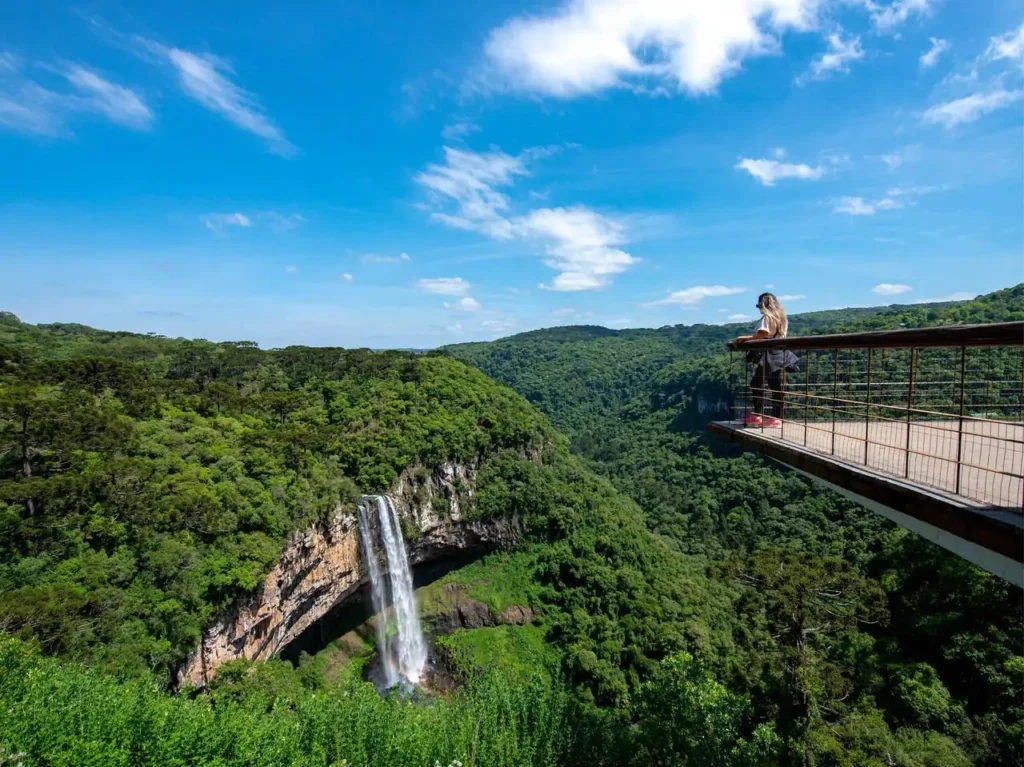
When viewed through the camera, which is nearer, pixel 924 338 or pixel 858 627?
pixel 924 338

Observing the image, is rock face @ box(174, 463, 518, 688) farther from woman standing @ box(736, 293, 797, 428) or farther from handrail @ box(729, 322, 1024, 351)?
handrail @ box(729, 322, 1024, 351)

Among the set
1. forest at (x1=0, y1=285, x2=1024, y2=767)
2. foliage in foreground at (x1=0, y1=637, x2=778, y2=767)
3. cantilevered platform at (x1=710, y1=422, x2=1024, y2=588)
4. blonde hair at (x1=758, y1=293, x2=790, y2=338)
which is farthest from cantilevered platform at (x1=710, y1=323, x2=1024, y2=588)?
foliage in foreground at (x1=0, y1=637, x2=778, y2=767)

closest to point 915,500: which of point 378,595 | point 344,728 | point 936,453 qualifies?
point 936,453

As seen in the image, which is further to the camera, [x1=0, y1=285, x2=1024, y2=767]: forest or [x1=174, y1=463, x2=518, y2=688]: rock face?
[x1=174, y1=463, x2=518, y2=688]: rock face

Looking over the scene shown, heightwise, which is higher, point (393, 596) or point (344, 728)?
point (344, 728)

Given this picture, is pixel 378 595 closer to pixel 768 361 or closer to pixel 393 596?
pixel 393 596

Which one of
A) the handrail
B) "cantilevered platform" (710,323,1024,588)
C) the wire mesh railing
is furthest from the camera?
the wire mesh railing

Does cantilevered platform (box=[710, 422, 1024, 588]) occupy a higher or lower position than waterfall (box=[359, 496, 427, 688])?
higher
